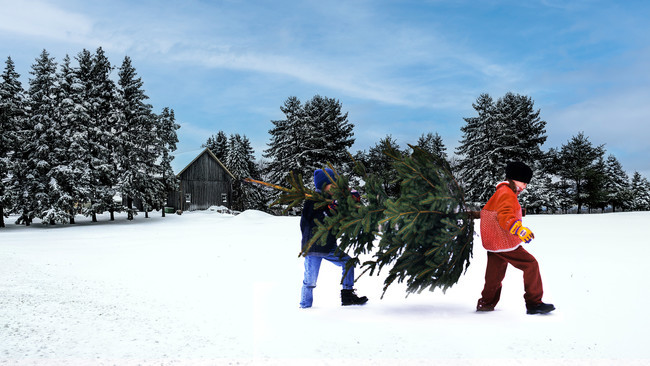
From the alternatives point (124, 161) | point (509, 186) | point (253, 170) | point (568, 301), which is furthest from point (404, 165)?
point (253, 170)

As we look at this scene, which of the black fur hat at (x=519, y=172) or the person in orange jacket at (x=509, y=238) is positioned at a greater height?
the black fur hat at (x=519, y=172)

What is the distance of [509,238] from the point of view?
531 cm

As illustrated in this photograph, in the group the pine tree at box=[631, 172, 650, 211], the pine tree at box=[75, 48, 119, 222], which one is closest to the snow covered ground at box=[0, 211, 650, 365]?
the pine tree at box=[75, 48, 119, 222]

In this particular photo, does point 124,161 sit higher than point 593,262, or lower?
higher

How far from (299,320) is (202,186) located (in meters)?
46.9

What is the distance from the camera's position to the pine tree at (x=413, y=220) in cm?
524

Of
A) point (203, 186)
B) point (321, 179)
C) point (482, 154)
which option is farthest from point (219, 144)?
point (321, 179)

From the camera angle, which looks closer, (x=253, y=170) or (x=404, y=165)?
(x=404, y=165)

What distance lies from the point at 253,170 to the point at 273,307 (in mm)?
63014

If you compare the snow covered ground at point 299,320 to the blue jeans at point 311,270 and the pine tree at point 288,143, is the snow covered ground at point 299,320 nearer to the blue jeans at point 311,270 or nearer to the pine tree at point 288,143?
the blue jeans at point 311,270

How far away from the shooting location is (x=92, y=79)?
3728 cm

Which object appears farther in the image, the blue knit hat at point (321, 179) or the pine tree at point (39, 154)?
the pine tree at point (39, 154)

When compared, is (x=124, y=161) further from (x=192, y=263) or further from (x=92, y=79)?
(x=192, y=263)

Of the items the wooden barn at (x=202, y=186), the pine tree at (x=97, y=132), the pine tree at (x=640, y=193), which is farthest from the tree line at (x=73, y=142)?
the pine tree at (x=640, y=193)
